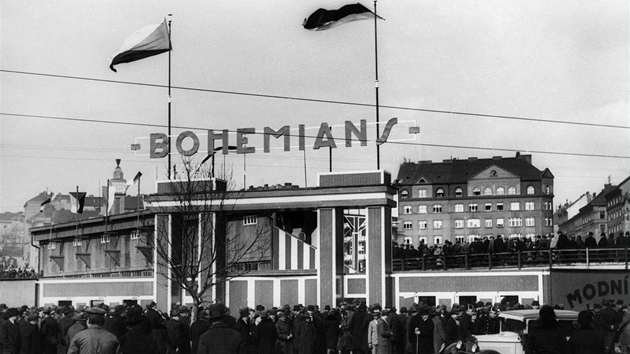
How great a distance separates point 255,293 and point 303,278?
260cm

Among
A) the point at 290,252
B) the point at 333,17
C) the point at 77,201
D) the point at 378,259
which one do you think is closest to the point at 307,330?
the point at 378,259

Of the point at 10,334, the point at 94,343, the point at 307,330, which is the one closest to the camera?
the point at 94,343

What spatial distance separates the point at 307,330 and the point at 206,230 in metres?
15.0

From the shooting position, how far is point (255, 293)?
4216cm

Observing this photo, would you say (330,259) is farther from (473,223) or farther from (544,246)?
(473,223)

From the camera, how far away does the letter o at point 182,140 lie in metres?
43.9

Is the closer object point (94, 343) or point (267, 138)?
point (94, 343)

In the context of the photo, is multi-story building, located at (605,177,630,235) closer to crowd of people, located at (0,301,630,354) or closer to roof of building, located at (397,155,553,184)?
roof of building, located at (397,155,553,184)

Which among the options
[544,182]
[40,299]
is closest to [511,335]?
[40,299]

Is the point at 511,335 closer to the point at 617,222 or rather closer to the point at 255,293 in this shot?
the point at 255,293

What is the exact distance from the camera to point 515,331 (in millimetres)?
20781

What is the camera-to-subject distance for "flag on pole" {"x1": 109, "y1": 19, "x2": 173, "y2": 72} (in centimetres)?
4097

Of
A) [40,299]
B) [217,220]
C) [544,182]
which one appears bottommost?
[40,299]

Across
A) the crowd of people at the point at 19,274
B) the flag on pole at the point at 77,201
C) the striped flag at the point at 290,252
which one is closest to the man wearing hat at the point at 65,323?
the striped flag at the point at 290,252
